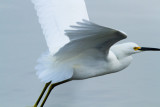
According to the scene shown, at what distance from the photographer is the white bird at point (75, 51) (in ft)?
19.7

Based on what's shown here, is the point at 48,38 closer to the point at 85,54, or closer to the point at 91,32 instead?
the point at 85,54

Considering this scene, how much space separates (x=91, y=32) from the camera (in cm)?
575

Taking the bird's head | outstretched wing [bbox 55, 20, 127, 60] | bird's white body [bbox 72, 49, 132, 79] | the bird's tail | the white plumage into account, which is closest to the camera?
outstretched wing [bbox 55, 20, 127, 60]

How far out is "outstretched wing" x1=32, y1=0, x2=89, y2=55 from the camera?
7.07 meters

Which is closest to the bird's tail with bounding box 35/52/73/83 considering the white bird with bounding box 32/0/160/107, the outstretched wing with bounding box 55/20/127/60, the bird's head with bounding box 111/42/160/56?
the white bird with bounding box 32/0/160/107

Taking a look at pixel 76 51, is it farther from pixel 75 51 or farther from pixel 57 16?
pixel 57 16

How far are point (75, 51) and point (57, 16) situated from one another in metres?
1.13

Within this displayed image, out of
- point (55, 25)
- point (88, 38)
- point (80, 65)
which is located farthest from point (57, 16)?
point (88, 38)

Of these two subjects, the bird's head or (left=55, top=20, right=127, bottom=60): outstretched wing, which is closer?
(left=55, top=20, right=127, bottom=60): outstretched wing

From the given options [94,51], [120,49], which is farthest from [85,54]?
[120,49]

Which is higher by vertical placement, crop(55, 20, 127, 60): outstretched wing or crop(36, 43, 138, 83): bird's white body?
crop(55, 20, 127, 60): outstretched wing

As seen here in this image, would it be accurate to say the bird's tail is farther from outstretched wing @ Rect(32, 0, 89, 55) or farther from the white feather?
outstretched wing @ Rect(32, 0, 89, 55)

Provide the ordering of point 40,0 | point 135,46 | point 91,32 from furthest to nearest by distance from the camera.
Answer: point 40,0, point 135,46, point 91,32

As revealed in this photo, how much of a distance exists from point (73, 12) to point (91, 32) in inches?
74.2
